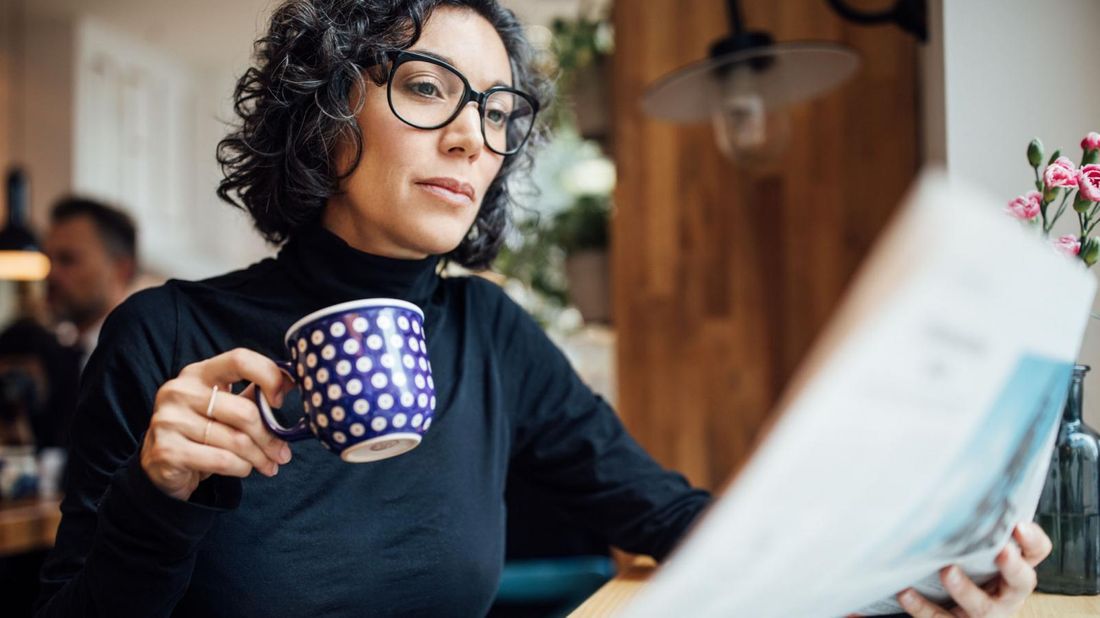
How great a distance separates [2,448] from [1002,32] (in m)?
2.78

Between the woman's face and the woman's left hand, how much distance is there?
553 mm

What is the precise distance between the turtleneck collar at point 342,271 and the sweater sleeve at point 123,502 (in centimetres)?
15

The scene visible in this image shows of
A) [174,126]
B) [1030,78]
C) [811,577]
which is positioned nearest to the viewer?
[811,577]

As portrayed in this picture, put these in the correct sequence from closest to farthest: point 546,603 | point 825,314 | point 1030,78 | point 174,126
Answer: point 1030,78, point 546,603, point 825,314, point 174,126

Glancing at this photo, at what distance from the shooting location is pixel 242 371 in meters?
0.65

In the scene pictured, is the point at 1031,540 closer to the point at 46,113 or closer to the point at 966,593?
the point at 966,593

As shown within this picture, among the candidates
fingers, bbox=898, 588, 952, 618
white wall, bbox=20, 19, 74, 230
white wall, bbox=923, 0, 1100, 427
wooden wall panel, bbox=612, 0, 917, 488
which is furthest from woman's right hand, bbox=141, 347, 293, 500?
white wall, bbox=20, 19, 74, 230

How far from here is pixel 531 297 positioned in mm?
2764

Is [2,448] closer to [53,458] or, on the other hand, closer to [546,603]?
[53,458]

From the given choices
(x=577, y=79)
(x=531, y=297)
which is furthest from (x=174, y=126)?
(x=577, y=79)

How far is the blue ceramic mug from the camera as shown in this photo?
64cm

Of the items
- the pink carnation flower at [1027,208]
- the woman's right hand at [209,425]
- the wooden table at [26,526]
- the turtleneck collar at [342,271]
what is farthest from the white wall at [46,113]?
the pink carnation flower at [1027,208]

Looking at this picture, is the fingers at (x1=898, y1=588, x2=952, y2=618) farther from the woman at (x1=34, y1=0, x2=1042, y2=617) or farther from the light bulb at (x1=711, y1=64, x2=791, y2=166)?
the light bulb at (x1=711, y1=64, x2=791, y2=166)

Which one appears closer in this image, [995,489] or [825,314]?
[995,489]
